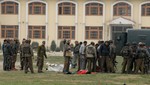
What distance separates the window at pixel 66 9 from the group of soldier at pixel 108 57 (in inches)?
1231

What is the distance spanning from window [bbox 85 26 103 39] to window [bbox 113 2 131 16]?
Result: 271 cm

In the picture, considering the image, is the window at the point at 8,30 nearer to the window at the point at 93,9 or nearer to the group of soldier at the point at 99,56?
the window at the point at 93,9

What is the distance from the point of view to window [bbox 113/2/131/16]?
54.0 m

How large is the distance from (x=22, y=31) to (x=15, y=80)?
3624cm

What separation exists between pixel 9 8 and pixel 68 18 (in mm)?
7012

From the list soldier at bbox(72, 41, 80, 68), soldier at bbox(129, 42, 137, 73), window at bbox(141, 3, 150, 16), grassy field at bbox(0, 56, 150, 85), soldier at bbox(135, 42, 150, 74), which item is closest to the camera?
grassy field at bbox(0, 56, 150, 85)

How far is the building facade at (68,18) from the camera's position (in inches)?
2119

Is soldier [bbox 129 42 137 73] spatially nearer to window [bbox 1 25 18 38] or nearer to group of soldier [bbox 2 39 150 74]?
group of soldier [bbox 2 39 150 74]

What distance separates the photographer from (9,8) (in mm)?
54469

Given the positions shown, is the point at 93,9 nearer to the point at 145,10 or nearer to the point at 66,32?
the point at 66,32

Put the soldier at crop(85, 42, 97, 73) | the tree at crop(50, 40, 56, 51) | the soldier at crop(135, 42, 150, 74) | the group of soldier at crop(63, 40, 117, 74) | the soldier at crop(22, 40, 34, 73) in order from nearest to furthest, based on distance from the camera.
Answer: the soldier at crop(135, 42, 150, 74), the soldier at crop(22, 40, 34, 73), the group of soldier at crop(63, 40, 117, 74), the soldier at crop(85, 42, 97, 73), the tree at crop(50, 40, 56, 51)

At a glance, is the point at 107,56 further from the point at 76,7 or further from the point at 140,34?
the point at 76,7

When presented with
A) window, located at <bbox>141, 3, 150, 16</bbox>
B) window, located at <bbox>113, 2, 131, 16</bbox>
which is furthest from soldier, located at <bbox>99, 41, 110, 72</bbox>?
window, located at <bbox>141, 3, 150, 16</bbox>

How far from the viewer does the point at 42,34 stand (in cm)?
5434
